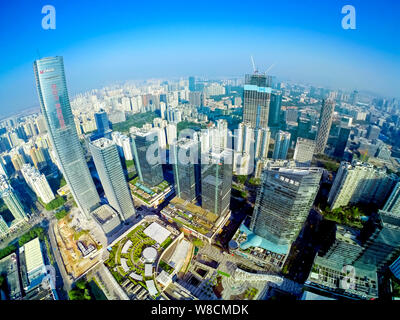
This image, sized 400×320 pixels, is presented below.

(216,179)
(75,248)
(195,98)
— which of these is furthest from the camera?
(195,98)

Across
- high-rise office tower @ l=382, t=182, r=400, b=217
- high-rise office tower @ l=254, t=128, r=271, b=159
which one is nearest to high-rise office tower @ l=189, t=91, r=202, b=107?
high-rise office tower @ l=254, t=128, r=271, b=159

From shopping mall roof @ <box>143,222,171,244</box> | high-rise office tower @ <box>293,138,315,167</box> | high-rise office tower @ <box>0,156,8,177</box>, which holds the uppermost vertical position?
high-rise office tower @ <box>293,138,315,167</box>

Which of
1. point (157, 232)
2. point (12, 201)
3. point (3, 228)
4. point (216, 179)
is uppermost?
point (216, 179)

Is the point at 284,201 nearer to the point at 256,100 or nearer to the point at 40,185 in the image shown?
the point at 256,100

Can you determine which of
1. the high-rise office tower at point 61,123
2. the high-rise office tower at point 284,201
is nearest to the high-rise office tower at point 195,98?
the high-rise office tower at point 61,123

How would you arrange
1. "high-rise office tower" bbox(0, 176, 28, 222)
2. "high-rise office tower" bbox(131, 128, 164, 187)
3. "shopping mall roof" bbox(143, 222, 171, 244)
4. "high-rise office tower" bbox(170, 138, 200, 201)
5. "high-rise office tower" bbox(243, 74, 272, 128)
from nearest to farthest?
"shopping mall roof" bbox(143, 222, 171, 244) → "high-rise office tower" bbox(170, 138, 200, 201) → "high-rise office tower" bbox(0, 176, 28, 222) → "high-rise office tower" bbox(131, 128, 164, 187) → "high-rise office tower" bbox(243, 74, 272, 128)

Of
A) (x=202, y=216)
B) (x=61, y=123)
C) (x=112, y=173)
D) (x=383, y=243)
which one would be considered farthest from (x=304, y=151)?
(x=61, y=123)

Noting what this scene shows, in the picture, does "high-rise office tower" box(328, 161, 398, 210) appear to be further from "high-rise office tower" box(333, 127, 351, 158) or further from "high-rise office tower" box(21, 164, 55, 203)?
"high-rise office tower" box(21, 164, 55, 203)
